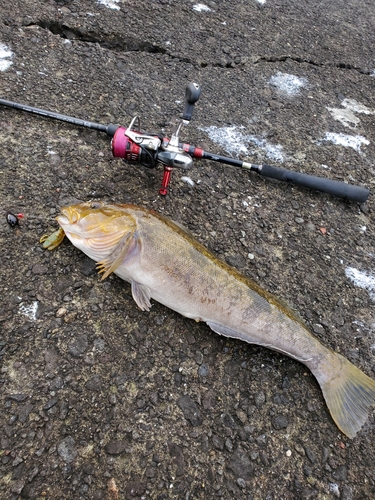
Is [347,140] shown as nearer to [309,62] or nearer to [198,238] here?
[309,62]

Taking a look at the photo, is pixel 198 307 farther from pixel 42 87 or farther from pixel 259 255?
pixel 42 87

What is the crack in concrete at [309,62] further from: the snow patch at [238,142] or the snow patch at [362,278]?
the snow patch at [362,278]

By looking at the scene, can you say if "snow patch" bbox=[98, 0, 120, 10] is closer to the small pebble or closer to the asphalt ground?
the asphalt ground

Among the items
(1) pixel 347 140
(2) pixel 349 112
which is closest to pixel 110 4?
(2) pixel 349 112

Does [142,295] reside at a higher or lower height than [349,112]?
lower

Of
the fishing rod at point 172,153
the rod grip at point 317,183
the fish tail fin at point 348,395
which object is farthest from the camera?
the rod grip at point 317,183

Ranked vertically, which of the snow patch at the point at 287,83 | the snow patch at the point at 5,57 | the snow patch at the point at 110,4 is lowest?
the snow patch at the point at 5,57

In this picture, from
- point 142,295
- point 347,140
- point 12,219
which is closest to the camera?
point 142,295

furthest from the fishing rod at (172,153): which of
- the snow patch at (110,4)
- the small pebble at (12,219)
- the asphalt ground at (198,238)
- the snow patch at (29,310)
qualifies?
the snow patch at (110,4)
